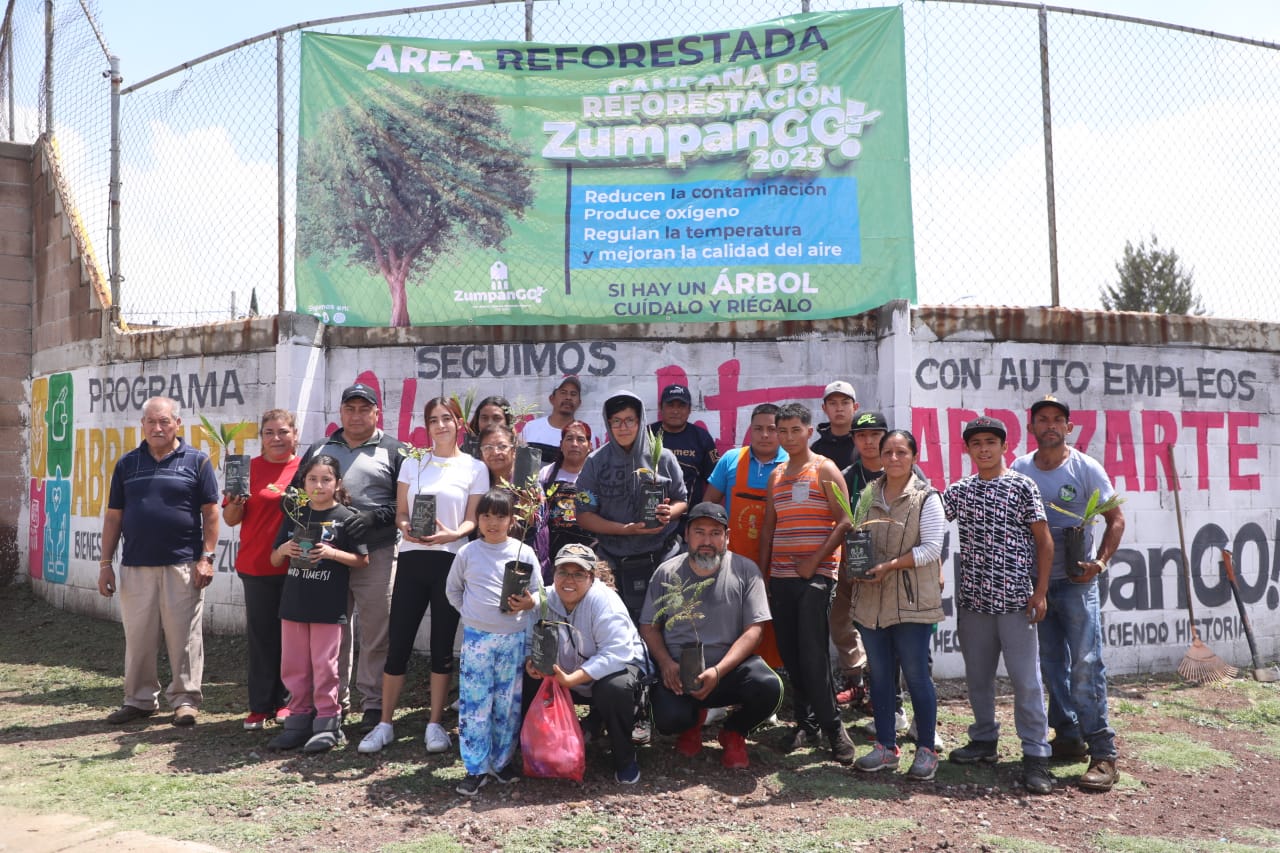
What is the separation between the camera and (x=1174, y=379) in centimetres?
654

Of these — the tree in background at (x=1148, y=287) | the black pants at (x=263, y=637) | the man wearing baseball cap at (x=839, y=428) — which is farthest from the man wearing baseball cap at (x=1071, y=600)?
the tree in background at (x=1148, y=287)

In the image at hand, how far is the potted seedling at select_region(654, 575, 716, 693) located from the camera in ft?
13.7

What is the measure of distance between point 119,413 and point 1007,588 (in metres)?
6.70

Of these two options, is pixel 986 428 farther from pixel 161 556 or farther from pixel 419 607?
pixel 161 556

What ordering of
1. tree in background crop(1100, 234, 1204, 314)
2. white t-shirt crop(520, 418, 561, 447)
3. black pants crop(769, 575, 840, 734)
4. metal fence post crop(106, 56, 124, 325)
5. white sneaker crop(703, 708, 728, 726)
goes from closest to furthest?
1. black pants crop(769, 575, 840, 734)
2. white sneaker crop(703, 708, 728, 726)
3. white t-shirt crop(520, 418, 561, 447)
4. metal fence post crop(106, 56, 124, 325)
5. tree in background crop(1100, 234, 1204, 314)

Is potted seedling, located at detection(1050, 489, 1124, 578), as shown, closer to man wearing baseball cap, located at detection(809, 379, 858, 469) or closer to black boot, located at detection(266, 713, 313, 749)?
man wearing baseball cap, located at detection(809, 379, 858, 469)

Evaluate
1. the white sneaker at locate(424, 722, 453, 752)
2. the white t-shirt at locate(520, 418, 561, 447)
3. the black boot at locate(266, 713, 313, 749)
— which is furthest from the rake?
the black boot at locate(266, 713, 313, 749)

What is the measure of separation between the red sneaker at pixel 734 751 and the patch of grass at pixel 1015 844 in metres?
1.11

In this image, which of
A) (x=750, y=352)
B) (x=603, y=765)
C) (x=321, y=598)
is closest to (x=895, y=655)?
(x=603, y=765)

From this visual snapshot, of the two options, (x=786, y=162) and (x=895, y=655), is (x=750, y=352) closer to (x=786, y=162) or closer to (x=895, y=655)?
(x=786, y=162)

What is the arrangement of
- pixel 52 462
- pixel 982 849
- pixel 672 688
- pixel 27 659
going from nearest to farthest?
pixel 982 849
pixel 672 688
pixel 27 659
pixel 52 462

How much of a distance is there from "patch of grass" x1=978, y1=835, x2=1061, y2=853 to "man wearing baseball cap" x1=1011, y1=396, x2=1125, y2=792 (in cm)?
92

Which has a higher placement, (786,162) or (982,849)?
(786,162)

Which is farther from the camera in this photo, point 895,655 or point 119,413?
point 119,413
